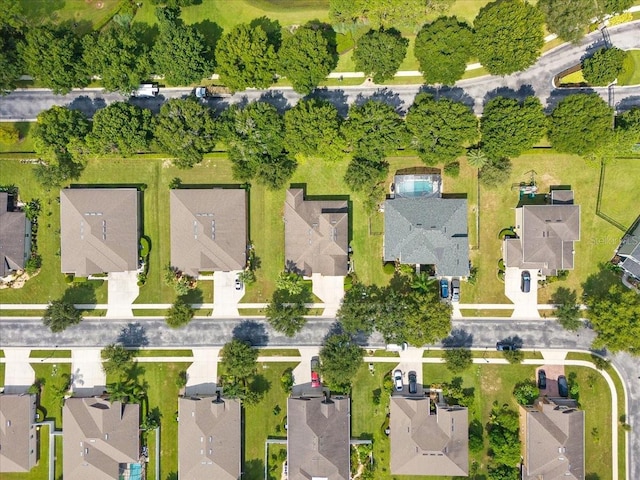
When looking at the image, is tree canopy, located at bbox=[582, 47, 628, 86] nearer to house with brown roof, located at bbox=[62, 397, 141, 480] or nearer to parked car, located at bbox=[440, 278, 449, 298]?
parked car, located at bbox=[440, 278, 449, 298]

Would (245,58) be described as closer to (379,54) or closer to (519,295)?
(379,54)

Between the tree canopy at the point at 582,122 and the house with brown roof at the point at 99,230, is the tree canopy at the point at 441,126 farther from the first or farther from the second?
the house with brown roof at the point at 99,230

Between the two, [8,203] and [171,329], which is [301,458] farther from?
[8,203]

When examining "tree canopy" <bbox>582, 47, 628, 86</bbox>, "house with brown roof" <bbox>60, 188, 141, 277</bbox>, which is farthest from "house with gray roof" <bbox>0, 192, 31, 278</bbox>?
"tree canopy" <bbox>582, 47, 628, 86</bbox>

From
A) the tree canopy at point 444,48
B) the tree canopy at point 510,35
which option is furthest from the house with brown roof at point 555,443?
the tree canopy at point 444,48

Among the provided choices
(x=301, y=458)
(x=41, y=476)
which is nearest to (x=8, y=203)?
(x=41, y=476)
